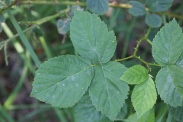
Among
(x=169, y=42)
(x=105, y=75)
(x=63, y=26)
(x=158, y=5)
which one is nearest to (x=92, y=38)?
(x=105, y=75)

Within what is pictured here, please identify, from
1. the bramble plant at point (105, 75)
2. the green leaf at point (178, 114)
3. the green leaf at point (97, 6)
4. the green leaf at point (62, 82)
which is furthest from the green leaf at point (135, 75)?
the green leaf at point (97, 6)

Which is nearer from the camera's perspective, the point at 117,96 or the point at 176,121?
the point at 117,96

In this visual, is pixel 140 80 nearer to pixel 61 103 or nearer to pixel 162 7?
pixel 61 103

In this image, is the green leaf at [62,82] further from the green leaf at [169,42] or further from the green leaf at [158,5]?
the green leaf at [158,5]

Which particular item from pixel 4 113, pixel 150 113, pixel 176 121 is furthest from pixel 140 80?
pixel 4 113

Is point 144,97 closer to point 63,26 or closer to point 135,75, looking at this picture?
point 135,75
